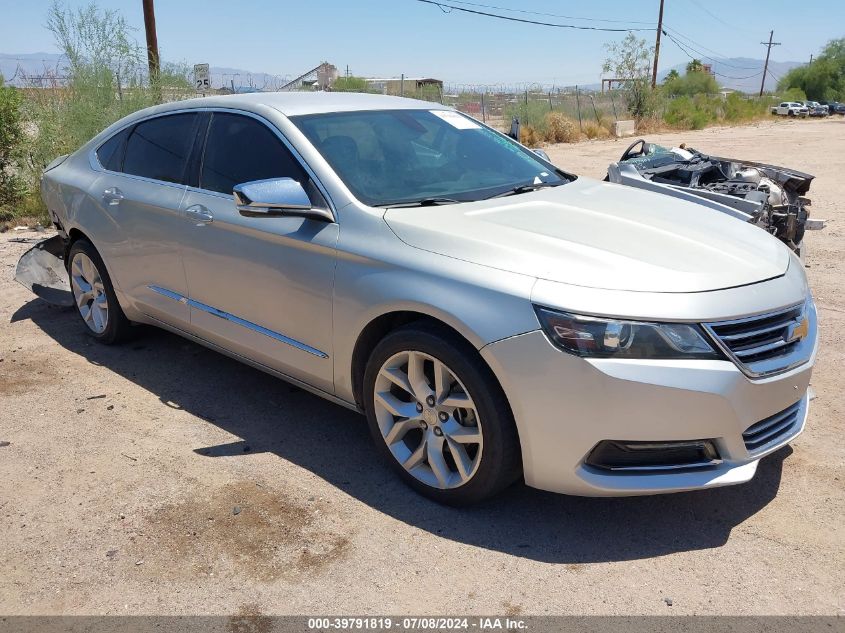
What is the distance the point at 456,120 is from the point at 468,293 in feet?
6.17

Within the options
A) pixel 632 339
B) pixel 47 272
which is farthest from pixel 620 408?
pixel 47 272

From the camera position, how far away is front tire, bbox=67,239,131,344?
5316 mm

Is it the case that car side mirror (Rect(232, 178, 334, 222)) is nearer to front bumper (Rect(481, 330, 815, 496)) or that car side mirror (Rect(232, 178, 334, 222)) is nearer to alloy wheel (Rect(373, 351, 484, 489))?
alloy wheel (Rect(373, 351, 484, 489))

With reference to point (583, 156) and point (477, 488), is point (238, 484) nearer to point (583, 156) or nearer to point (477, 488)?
point (477, 488)

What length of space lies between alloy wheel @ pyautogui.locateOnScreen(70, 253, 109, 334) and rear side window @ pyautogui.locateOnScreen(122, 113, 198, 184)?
85 centimetres

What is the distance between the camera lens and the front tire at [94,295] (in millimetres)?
5316

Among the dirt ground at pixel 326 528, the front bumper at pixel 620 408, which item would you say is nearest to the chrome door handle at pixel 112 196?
the dirt ground at pixel 326 528

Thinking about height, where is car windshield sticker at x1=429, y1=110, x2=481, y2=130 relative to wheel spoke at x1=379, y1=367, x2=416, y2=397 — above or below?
above

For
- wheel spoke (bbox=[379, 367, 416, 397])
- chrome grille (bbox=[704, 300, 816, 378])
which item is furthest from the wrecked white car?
wheel spoke (bbox=[379, 367, 416, 397])

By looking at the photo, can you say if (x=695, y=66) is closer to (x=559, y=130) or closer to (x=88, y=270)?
(x=559, y=130)

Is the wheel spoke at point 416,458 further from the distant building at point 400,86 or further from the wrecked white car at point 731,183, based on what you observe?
the distant building at point 400,86

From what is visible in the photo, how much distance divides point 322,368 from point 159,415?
50.8 inches

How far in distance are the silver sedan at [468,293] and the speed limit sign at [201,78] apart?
10.2 metres

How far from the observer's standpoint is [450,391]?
10.6 feet
